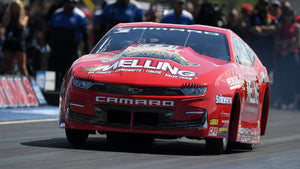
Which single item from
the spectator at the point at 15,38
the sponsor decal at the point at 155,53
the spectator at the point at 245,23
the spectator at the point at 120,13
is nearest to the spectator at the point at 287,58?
the spectator at the point at 245,23

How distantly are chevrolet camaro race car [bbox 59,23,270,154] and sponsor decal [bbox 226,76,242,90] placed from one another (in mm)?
14

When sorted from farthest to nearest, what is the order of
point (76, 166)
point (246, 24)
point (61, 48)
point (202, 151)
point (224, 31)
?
point (246, 24) → point (61, 48) → point (224, 31) → point (202, 151) → point (76, 166)

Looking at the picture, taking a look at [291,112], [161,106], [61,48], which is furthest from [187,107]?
[291,112]

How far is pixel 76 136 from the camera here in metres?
9.07

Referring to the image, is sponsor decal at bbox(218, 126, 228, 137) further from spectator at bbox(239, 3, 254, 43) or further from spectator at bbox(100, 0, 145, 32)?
spectator at bbox(239, 3, 254, 43)

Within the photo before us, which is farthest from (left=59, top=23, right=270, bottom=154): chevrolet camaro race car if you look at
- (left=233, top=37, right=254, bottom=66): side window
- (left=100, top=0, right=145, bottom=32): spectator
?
(left=100, top=0, right=145, bottom=32): spectator

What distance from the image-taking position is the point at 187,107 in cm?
842

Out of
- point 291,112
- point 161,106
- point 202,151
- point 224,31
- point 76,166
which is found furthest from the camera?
point 291,112

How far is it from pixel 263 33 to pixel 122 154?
40.3 feet

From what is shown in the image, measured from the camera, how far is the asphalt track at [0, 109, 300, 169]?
24.7ft

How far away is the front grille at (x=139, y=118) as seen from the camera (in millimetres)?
8422

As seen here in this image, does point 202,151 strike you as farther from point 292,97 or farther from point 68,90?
point 292,97

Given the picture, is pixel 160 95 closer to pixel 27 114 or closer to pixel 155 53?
pixel 155 53

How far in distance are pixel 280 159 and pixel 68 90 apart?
2391 millimetres
